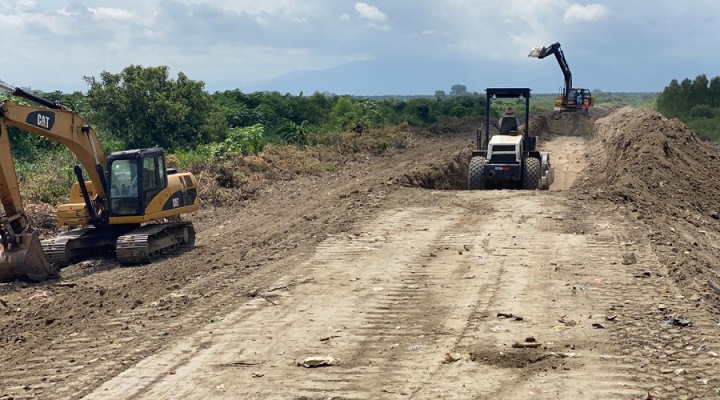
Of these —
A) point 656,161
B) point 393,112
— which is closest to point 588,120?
point 393,112

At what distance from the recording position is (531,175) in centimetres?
2002

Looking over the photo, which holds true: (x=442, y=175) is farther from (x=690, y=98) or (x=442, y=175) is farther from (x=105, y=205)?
(x=690, y=98)

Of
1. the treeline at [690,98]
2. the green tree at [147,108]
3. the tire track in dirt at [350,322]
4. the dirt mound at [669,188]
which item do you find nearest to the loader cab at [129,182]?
the tire track in dirt at [350,322]

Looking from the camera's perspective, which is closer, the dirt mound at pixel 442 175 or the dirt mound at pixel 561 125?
the dirt mound at pixel 442 175

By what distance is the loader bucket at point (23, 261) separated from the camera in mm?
12211

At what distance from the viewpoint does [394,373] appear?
7453 mm

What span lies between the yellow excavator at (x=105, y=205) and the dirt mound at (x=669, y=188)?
8.45 metres

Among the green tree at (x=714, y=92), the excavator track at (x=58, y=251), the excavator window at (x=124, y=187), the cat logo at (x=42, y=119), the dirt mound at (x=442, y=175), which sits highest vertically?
the green tree at (x=714, y=92)

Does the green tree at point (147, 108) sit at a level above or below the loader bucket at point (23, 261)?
above

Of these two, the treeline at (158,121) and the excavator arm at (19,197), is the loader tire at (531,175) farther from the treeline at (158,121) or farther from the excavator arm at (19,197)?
the excavator arm at (19,197)

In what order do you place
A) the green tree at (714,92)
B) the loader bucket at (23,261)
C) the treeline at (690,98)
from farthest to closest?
Result: the green tree at (714,92) → the treeline at (690,98) → the loader bucket at (23,261)

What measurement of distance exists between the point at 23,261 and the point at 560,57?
130 ft

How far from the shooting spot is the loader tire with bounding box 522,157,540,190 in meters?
20.0

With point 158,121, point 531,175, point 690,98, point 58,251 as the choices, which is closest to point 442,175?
point 531,175
